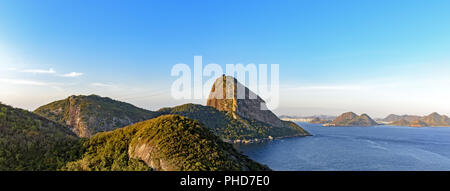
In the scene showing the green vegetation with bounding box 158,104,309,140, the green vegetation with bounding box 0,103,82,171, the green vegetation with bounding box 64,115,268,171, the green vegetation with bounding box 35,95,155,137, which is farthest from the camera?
the green vegetation with bounding box 158,104,309,140

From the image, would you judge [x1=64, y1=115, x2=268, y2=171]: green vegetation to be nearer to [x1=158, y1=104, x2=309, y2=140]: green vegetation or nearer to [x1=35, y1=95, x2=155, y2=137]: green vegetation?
[x1=35, y1=95, x2=155, y2=137]: green vegetation

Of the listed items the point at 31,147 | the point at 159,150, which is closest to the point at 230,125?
the point at 31,147

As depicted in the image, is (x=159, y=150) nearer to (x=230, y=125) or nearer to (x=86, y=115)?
(x=86, y=115)

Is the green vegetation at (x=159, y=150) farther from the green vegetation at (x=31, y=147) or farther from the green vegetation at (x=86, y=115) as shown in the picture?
the green vegetation at (x=86, y=115)

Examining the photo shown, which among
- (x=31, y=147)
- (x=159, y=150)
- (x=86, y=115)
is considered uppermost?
(x=86, y=115)

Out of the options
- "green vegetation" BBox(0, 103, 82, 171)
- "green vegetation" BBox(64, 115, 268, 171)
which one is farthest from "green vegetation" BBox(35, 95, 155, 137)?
"green vegetation" BBox(64, 115, 268, 171)
